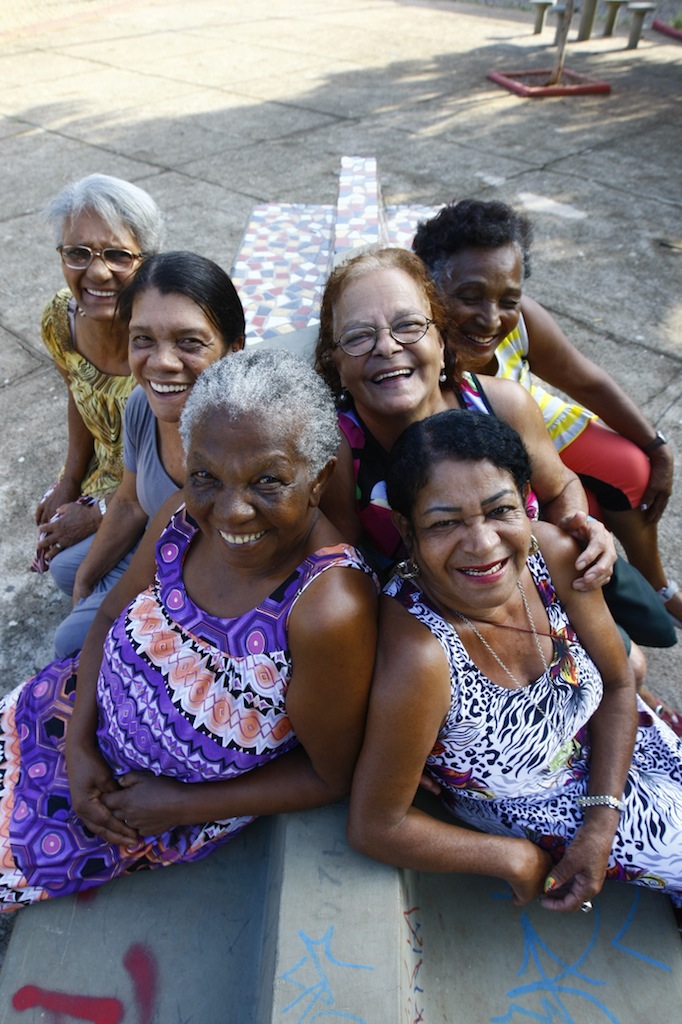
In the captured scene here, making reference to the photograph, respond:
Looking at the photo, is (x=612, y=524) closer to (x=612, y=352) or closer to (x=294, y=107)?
(x=612, y=352)

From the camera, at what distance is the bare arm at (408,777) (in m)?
1.58

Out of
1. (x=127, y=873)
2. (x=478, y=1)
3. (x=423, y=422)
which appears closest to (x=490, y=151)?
(x=423, y=422)

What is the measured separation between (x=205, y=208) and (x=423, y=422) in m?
5.47

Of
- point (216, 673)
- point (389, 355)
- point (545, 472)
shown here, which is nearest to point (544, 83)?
point (545, 472)

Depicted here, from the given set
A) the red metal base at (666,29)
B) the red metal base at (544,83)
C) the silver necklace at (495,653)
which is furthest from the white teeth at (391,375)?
the red metal base at (666,29)

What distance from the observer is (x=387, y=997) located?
153 cm

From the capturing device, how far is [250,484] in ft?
5.35

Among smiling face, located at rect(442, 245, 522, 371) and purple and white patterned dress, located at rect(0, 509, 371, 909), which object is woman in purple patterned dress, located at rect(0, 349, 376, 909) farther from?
smiling face, located at rect(442, 245, 522, 371)

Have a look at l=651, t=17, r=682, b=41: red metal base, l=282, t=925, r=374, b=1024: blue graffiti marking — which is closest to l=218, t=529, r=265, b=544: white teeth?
l=282, t=925, r=374, b=1024: blue graffiti marking

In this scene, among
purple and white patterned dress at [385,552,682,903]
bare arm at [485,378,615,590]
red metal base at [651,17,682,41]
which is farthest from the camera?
red metal base at [651,17,682,41]

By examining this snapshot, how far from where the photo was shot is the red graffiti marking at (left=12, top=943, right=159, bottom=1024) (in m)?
1.81

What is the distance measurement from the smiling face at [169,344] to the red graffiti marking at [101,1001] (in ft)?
4.92

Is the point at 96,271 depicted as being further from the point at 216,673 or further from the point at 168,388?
the point at 216,673

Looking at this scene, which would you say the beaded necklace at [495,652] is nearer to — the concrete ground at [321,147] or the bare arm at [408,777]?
the bare arm at [408,777]
